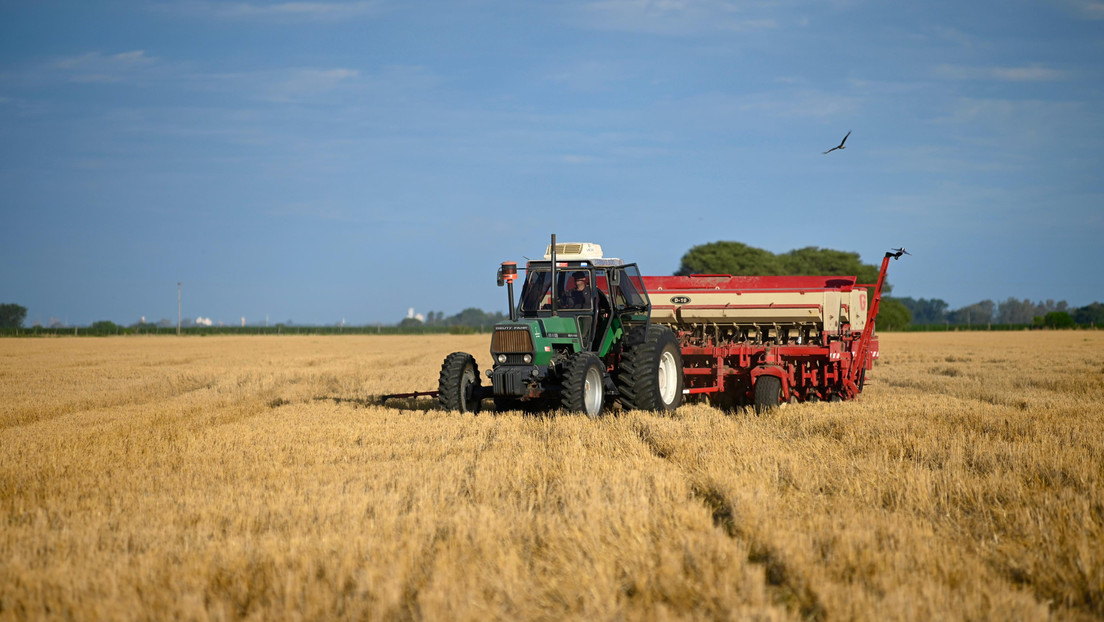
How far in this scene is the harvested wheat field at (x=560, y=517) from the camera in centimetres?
427

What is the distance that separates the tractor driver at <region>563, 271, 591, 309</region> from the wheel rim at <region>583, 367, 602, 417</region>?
94 cm

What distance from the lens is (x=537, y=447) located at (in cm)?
888

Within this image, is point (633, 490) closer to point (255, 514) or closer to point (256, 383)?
point (255, 514)

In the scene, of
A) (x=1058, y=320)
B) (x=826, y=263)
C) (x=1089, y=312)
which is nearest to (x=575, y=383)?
(x=1058, y=320)

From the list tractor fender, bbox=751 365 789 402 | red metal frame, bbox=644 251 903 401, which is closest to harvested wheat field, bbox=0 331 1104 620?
tractor fender, bbox=751 365 789 402

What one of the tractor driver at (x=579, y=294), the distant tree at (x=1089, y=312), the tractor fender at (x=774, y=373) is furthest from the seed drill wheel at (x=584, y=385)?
the distant tree at (x=1089, y=312)

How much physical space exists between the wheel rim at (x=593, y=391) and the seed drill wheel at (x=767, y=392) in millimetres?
2610

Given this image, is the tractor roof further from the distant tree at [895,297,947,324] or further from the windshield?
the distant tree at [895,297,947,324]

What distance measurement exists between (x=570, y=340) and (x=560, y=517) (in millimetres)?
6039

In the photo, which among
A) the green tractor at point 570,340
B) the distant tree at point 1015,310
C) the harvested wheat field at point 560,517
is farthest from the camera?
the distant tree at point 1015,310

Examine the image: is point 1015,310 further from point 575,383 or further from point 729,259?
point 575,383

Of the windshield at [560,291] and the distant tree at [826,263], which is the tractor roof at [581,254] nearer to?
the windshield at [560,291]

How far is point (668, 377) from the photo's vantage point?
12.6 metres

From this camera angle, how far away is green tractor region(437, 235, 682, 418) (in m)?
11.3
